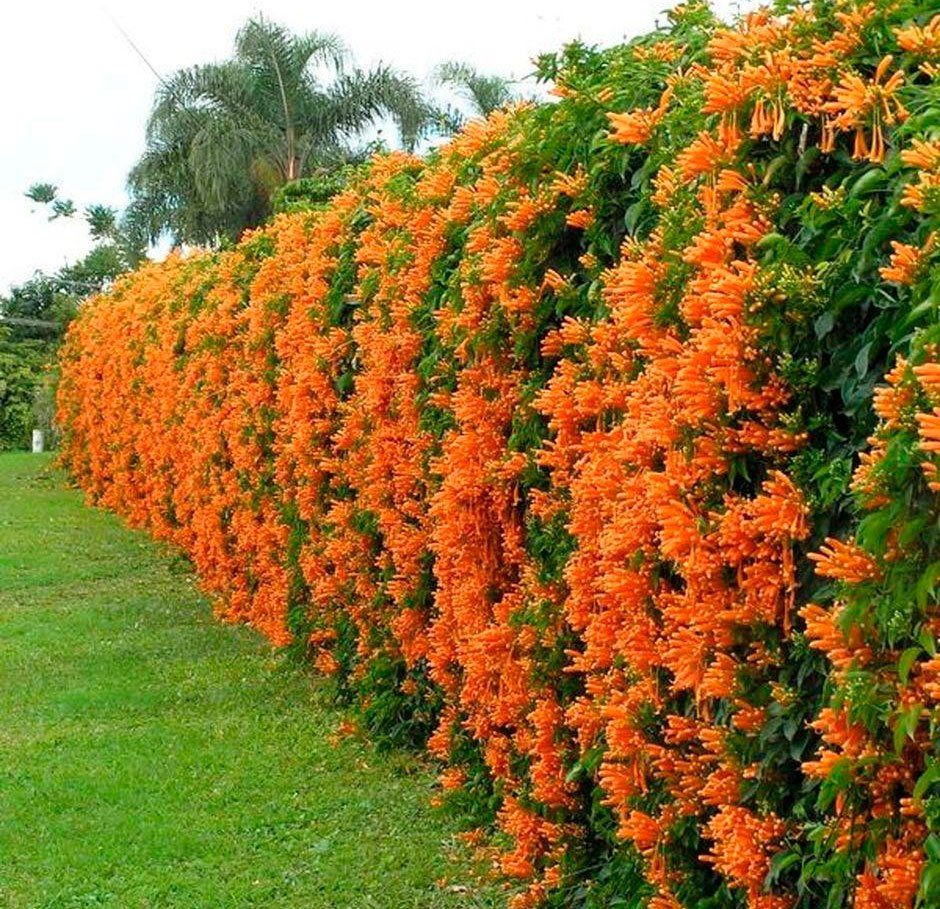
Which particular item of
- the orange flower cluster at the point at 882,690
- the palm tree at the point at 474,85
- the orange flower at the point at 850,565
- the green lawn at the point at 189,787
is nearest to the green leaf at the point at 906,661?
the orange flower cluster at the point at 882,690

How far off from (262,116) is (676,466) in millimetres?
29821

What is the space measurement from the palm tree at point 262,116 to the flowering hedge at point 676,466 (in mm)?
24220

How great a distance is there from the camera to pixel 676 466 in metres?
3.75

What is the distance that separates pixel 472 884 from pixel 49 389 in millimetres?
25884

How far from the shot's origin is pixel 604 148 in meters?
4.70

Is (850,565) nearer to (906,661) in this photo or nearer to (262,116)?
(906,661)

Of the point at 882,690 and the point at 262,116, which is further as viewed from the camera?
the point at 262,116

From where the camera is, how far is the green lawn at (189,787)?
18.7 feet

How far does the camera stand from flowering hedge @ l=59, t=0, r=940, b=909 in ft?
9.61

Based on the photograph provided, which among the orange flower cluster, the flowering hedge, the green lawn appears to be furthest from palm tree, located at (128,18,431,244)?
the orange flower cluster

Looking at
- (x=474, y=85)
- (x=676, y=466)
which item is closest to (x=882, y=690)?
(x=676, y=466)

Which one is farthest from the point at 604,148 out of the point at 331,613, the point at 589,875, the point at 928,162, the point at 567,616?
the point at 331,613

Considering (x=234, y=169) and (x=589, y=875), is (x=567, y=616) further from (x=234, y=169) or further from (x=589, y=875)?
(x=234, y=169)

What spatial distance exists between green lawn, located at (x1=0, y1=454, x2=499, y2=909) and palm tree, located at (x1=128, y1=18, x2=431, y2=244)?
21.0 metres
